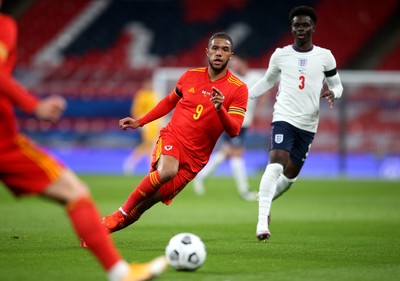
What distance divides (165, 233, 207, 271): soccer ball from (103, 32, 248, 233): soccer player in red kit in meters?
1.64

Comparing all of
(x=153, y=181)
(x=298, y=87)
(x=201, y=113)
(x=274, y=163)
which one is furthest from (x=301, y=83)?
(x=153, y=181)

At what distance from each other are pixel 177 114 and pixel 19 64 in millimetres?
20653

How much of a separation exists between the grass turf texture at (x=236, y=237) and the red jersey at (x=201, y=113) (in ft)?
3.45

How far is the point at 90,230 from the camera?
17.6 feet

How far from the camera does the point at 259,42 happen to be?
30.8 metres

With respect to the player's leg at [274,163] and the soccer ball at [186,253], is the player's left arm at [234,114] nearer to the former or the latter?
the player's leg at [274,163]

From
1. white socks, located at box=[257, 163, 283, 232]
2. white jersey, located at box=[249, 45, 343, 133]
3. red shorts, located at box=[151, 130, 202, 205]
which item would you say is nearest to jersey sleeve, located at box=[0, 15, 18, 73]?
red shorts, located at box=[151, 130, 202, 205]

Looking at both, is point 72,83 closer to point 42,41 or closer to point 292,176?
point 42,41

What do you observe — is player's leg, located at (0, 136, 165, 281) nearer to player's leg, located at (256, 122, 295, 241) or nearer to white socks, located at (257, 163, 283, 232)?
player's leg, located at (256, 122, 295, 241)

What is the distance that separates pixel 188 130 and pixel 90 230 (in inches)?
125

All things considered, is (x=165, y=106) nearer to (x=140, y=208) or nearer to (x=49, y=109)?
(x=140, y=208)

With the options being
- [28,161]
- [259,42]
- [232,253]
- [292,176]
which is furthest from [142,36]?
[28,161]

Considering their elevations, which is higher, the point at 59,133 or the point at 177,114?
the point at 59,133

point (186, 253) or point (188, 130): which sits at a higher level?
point (188, 130)
